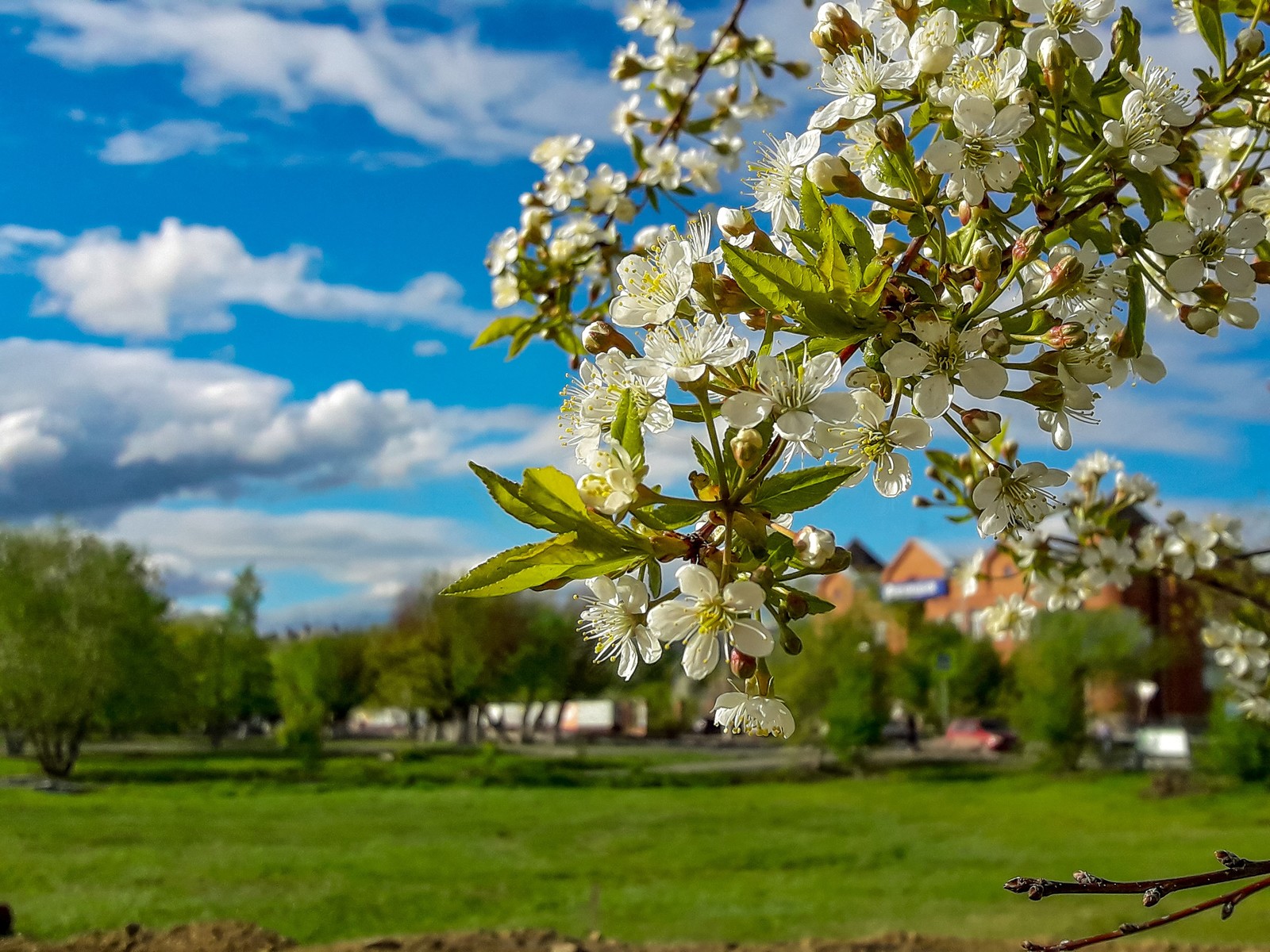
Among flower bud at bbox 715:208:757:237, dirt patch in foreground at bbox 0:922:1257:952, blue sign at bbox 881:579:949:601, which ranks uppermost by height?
blue sign at bbox 881:579:949:601

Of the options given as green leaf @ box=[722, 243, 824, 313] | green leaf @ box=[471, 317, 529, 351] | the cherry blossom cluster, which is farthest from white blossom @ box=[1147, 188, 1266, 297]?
green leaf @ box=[471, 317, 529, 351]

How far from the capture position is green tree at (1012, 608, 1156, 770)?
1802 cm

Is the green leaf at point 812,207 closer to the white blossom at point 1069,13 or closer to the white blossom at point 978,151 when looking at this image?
the white blossom at point 978,151

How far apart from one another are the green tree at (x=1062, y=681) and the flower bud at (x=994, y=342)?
58.1ft

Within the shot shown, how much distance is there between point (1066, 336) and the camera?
1040mm

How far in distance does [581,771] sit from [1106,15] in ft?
64.4

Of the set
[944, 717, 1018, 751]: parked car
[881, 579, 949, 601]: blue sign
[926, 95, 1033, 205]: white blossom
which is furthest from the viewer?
[881, 579, 949, 601]: blue sign

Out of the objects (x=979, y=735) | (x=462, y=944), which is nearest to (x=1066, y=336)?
(x=462, y=944)

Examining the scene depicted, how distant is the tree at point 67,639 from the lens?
17.6m

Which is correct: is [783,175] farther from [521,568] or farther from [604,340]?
[521,568]

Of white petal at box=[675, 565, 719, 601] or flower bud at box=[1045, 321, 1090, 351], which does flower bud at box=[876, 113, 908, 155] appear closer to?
flower bud at box=[1045, 321, 1090, 351]

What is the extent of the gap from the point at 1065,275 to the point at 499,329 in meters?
1.32

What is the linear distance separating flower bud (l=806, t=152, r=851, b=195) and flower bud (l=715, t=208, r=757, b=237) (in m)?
0.07

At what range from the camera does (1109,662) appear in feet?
65.9
